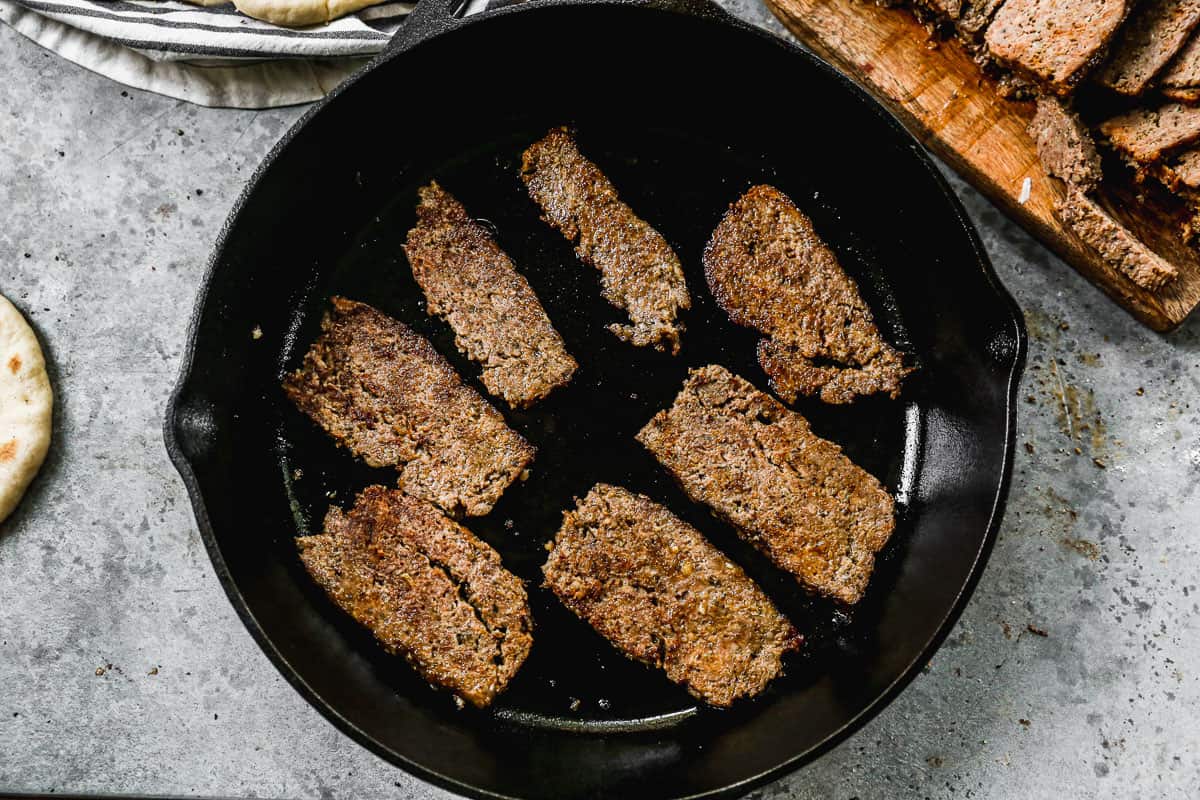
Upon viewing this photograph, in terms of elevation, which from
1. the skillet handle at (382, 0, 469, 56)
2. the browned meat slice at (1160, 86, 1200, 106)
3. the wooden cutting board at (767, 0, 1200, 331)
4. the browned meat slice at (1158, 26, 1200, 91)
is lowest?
the skillet handle at (382, 0, 469, 56)

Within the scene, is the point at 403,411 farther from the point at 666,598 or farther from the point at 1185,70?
the point at 1185,70

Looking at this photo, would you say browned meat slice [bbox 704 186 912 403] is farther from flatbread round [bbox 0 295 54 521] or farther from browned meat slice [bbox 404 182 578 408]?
flatbread round [bbox 0 295 54 521]

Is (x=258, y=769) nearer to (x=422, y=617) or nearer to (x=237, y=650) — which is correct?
(x=237, y=650)

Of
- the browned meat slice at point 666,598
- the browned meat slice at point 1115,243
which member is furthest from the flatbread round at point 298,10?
the browned meat slice at point 1115,243

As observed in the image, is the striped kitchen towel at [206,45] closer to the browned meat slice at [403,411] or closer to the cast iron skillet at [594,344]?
the cast iron skillet at [594,344]

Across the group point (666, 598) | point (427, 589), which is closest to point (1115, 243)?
point (666, 598)

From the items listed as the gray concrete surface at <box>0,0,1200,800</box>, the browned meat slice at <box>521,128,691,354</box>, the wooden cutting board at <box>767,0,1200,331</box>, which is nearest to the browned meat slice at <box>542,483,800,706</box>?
the gray concrete surface at <box>0,0,1200,800</box>

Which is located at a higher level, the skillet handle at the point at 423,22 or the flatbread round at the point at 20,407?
the skillet handle at the point at 423,22
